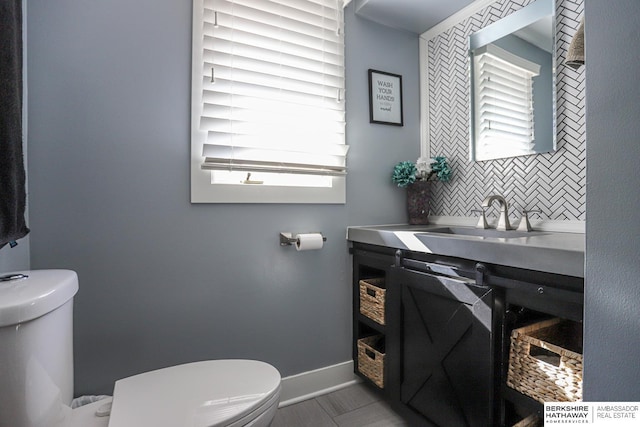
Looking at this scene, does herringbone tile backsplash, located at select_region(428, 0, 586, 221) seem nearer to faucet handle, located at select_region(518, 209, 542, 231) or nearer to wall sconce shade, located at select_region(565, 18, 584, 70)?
faucet handle, located at select_region(518, 209, 542, 231)

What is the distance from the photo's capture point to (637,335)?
1.98 ft

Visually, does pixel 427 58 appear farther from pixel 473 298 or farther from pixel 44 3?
pixel 44 3

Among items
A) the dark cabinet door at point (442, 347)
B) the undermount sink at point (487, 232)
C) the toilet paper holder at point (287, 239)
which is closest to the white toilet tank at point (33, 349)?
the toilet paper holder at point (287, 239)

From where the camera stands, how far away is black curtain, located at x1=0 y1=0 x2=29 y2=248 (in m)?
0.84

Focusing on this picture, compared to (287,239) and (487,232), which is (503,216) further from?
(287,239)

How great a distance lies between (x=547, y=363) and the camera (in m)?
0.98

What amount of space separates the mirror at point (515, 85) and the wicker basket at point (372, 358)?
117cm

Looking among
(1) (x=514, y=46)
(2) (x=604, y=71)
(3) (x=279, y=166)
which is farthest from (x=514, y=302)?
(1) (x=514, y=46)

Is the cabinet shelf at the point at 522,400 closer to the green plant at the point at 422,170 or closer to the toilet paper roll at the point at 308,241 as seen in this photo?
the toilet paper roll at the point at 308,241

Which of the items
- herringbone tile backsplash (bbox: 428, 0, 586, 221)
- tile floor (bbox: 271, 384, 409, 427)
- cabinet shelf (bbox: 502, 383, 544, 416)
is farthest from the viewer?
tile floor (bbox: 271, 384, 409, 427)

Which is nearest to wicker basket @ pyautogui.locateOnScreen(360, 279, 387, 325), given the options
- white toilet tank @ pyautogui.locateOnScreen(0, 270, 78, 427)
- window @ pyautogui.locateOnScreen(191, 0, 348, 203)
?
window @ pyautogui.locateOnScreen(191, 0, 348, 203)

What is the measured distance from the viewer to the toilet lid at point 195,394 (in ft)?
2.71

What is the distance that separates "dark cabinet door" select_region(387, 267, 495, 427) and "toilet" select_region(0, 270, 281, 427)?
0.64 meters

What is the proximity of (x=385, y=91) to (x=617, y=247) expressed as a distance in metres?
1.54
